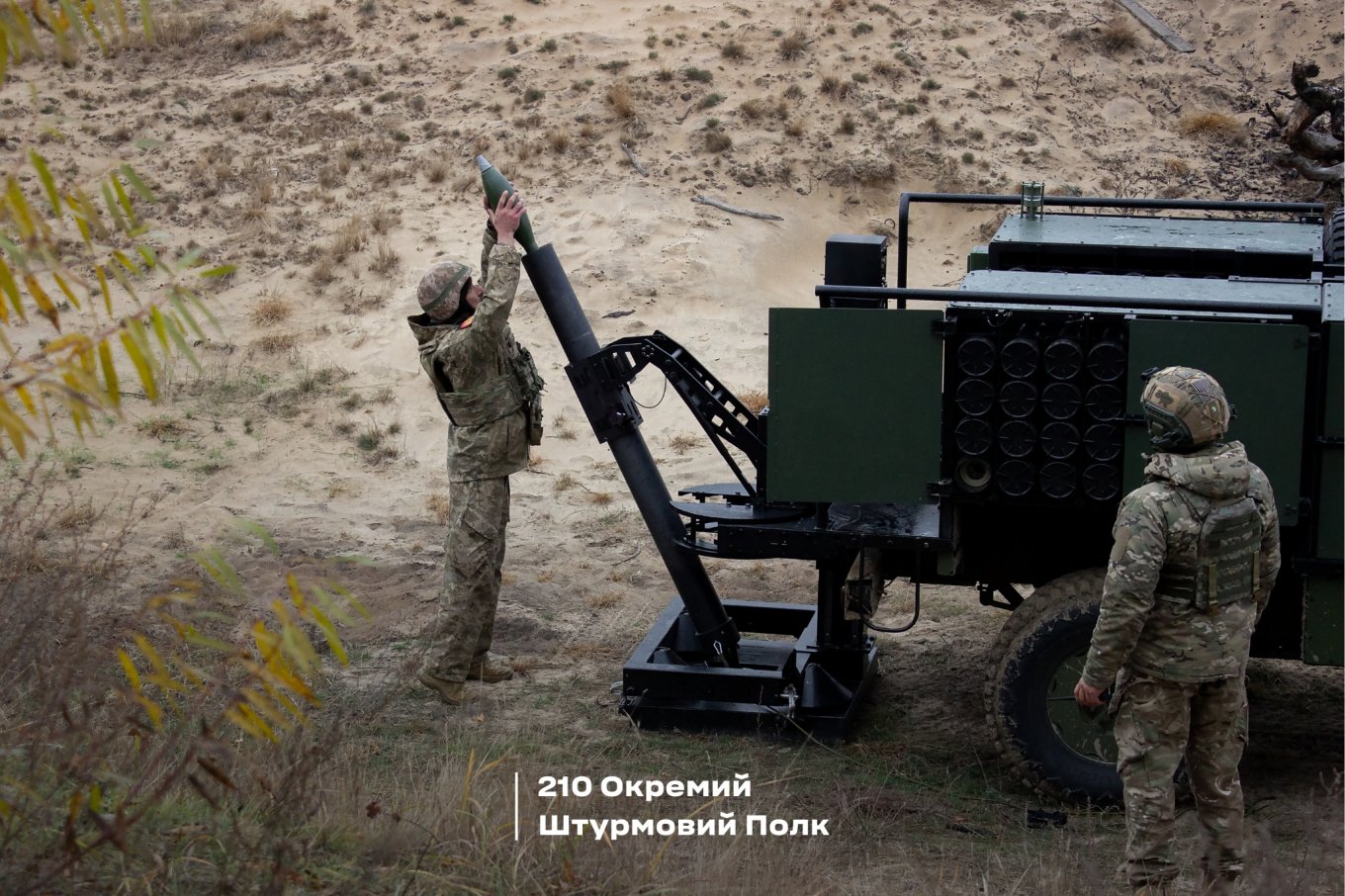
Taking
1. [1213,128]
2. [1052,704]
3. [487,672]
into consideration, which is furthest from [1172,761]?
[1213,128]

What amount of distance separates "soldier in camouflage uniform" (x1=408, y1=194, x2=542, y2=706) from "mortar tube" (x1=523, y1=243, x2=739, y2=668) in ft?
0.80

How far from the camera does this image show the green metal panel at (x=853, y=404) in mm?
5480

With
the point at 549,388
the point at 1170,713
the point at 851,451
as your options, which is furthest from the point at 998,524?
the point at 549,388

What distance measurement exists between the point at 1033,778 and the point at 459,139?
12264 mm

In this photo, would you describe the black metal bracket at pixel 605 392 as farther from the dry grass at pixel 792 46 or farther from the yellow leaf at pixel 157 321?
the dry grass at pixel 792 46

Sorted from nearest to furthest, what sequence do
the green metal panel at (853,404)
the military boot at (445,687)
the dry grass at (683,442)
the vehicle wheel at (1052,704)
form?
1. the green metal panel at (853,404)
2. the vehicle wheel at (1052,704)
3. the military boot at (445,687)
4. the dry grass at (683,442)

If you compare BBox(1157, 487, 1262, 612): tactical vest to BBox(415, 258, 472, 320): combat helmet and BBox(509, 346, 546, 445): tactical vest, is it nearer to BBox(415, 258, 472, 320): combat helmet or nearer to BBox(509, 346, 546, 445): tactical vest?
BBox(509, 346, 546, 445): tactical vest

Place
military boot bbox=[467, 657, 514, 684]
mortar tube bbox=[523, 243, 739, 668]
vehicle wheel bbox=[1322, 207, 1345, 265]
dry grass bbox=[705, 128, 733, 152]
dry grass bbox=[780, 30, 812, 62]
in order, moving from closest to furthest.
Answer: mortar tube bbox=[523, 243, 739, 668] → vehicle wheel bbox=[1322, 207, 1345, 265] → military boot bbox=[467, 657, 514, 684] → dry grass bbox=[705, 128, 733, 152] → dry grass bbox=[780, 30, 812, 62]

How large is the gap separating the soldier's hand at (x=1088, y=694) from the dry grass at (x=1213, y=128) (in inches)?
514

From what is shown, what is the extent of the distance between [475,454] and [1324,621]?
3.69 m

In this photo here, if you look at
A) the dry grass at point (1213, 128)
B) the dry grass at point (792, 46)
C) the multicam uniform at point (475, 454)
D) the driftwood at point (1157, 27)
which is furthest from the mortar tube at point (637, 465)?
the driftwood at point (1157, 27)

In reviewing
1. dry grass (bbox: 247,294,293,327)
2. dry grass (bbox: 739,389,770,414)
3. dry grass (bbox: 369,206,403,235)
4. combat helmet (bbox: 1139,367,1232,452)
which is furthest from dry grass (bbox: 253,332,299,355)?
combat helmet (bbox: 1139,367,1232,452)

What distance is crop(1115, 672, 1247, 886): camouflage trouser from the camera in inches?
183

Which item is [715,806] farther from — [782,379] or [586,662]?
[586,662]
